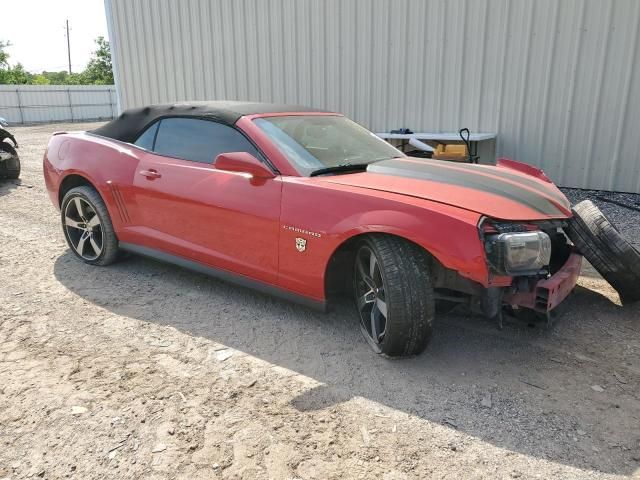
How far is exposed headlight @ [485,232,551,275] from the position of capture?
267cm

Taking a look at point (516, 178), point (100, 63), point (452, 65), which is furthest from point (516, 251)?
point (100, 63)

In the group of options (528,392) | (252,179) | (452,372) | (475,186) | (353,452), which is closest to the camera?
(353,452)

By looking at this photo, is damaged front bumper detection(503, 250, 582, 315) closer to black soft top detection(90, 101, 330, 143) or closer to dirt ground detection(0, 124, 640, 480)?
dirt ground detection(0, 124, 640, 480)

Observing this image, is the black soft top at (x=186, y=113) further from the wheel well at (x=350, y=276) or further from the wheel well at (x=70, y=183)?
the wheel well at (x=350, y=276)

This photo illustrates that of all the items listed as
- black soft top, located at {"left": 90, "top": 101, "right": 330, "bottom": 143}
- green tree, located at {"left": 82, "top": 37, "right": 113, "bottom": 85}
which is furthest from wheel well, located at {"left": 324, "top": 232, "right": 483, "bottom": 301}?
green tree, located at {"left": 82, "top": 37, "right": 113, "bottom": 85}

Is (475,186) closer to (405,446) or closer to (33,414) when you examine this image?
(405,446)

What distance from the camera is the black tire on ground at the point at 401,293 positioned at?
282 cm

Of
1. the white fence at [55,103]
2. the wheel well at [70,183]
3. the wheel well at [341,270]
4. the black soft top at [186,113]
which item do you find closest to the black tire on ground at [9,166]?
the wheel well at [70,183]

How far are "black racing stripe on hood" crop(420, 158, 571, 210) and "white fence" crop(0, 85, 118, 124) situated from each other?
28.7 metres

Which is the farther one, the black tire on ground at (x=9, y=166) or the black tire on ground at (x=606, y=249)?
the black tire on ground at (x=9, y=166)

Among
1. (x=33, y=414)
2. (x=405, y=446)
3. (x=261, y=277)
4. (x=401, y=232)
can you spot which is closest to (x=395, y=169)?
(x=401, y=232)

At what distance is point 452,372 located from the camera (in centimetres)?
296

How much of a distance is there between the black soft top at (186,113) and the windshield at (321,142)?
18cm

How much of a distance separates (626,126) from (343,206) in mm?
5483
